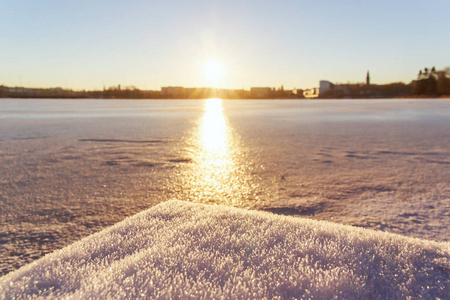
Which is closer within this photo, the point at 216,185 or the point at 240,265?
the point at 240,265

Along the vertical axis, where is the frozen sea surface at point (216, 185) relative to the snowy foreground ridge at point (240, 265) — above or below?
below

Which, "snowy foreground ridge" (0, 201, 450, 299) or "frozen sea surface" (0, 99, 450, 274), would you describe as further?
"frozen sea surface" (0, 99, 450, 274)

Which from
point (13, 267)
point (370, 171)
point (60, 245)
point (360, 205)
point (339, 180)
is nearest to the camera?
point (13, 267)

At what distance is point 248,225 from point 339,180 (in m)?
1.71

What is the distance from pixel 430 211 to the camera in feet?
5.44

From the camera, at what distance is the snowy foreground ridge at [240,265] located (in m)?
0.57

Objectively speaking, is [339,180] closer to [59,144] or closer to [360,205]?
[360,205]

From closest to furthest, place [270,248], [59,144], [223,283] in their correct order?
[223,283] → [270,248] → [59,144]

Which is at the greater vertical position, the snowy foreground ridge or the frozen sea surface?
the snowy foreground ridge

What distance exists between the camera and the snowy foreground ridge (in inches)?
22.5

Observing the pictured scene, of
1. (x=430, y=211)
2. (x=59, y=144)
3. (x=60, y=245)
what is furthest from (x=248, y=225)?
(x=59, y=144)

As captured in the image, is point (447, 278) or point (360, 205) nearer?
point (447, 278)

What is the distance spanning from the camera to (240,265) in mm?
642

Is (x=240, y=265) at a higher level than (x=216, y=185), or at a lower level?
higher
